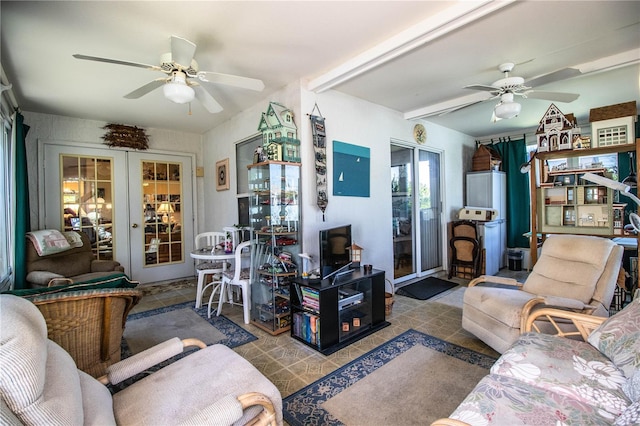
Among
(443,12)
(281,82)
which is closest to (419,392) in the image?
(443,12)

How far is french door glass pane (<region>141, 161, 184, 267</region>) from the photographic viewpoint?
4770 mm

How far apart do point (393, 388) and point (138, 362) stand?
154cm

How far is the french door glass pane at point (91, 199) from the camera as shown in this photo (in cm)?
415

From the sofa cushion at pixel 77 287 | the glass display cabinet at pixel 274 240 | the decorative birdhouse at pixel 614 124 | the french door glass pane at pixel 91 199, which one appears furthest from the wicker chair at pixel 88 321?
the decorative birdhouse at pixel 614 124

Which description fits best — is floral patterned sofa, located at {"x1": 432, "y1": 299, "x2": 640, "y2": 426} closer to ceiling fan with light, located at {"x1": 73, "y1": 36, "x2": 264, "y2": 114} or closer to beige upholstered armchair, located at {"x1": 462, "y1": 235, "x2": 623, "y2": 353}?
beige upholstered armchair, located at {"x1": 462, "y1": 235, "x2": 623, "y2": 353}

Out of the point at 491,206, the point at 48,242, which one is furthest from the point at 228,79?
the point at 491,206

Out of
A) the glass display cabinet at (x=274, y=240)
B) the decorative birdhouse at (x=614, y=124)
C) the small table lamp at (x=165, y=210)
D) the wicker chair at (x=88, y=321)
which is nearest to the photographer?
the wicker chair at (x=88, y=321)

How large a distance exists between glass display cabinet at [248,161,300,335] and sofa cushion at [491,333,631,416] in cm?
190

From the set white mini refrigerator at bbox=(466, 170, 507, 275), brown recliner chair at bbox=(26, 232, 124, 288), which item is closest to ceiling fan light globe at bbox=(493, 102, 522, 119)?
white mini refrigerator at bbox=(466, 170, 507, 275)

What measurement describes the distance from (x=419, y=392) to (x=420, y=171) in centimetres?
349

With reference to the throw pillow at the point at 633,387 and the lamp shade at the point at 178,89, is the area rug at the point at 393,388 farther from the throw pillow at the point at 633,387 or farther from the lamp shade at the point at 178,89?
the lamp shade at the point at 178,89

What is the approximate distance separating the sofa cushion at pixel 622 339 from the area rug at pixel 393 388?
2.61ft

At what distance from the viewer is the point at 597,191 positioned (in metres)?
3.05

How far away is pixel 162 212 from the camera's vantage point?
4.90 metres
